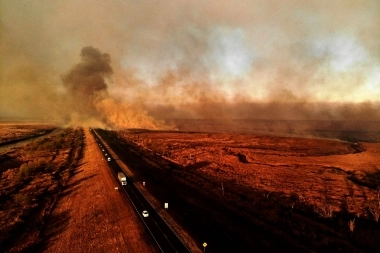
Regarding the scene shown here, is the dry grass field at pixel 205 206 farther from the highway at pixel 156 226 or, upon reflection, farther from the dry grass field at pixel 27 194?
the highway at pixel 156 226

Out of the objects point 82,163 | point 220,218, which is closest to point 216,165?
point 220,218

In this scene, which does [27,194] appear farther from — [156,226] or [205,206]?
[205,206]

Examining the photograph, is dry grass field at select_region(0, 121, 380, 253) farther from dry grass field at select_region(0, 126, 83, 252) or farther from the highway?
the highway

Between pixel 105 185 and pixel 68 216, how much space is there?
1203cm

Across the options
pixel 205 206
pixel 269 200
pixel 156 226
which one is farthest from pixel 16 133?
pixel 269 200

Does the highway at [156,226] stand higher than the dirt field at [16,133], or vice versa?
the dirt field at [16,133]

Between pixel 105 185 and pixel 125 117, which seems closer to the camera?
pixel 105 185

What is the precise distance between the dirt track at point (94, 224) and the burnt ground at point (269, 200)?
198 inches

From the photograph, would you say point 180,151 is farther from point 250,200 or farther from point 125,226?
point 125,226

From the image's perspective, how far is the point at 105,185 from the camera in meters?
42.2

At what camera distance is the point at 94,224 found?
2809 cm

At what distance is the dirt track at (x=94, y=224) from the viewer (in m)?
23.5

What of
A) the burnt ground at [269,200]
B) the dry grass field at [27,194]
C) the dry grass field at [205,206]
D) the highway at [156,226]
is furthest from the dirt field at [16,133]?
the highway at [156,226]

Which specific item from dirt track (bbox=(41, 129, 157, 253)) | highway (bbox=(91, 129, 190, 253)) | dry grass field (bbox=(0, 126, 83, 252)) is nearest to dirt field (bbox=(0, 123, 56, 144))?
dry grass field (bbox=(0, 126, 83, 252))
